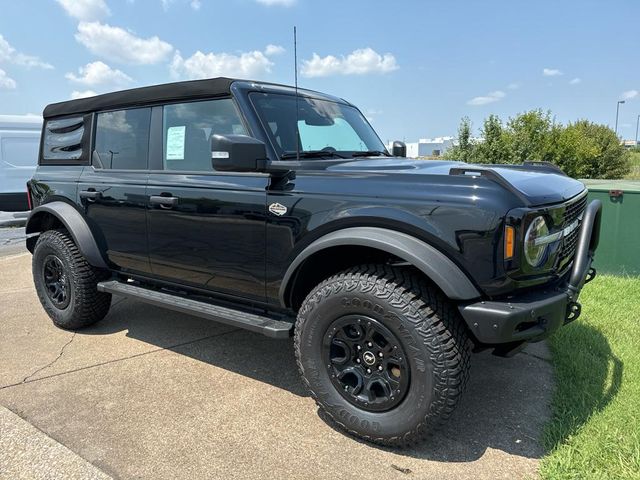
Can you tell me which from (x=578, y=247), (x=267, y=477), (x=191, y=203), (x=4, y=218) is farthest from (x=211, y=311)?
(x=4, y=218)

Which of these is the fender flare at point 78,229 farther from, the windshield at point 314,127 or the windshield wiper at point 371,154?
the windshield wiper at point 371,154

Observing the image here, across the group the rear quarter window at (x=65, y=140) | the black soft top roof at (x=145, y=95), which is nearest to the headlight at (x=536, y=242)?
the black soft top roof at (x=145, y=95)

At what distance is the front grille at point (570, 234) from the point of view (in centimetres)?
261

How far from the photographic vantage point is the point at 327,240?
2.59 meters

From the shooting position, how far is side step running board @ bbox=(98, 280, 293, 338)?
2.91 metres

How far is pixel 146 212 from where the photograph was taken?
3.51 meters

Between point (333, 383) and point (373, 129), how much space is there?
2.34m

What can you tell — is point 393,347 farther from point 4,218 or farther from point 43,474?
point 4,218

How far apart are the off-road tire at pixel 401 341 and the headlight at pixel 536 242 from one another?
0.44m

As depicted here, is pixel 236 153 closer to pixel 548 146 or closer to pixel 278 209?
pixel 278 209

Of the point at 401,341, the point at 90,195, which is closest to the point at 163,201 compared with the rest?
the point at 90,195

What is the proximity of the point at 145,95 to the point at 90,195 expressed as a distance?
0.92 meters

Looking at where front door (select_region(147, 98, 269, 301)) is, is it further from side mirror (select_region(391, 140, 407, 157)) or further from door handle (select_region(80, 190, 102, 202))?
side mirror (select_region(391, 140, 407, 157))

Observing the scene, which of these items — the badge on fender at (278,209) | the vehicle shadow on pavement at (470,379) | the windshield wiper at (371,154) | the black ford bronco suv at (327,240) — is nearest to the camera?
the black ford bronco suv at (327,240)
